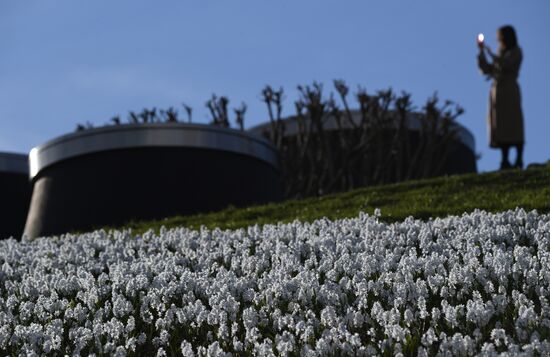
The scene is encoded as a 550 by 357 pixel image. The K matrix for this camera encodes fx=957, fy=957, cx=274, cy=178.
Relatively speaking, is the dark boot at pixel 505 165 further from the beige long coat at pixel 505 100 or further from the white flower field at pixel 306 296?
the white flower field at pixel 306 296

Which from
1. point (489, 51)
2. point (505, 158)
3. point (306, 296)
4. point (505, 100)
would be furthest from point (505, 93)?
point (306, 296)

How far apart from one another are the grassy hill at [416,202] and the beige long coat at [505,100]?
2.49m

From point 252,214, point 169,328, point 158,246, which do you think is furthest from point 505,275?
point 252,214

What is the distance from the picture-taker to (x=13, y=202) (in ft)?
76.0

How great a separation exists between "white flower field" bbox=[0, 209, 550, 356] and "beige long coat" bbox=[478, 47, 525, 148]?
8520 millimetres

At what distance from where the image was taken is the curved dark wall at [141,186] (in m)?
18.2

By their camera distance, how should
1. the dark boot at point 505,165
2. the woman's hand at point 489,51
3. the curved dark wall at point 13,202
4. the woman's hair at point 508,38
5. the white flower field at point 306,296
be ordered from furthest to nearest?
the curved dark wall at point 13,202
the woman's hair at point 508,38
the woman's hand at point 489,51
the dark boot at point 505,165
the white flower field at point 306,296

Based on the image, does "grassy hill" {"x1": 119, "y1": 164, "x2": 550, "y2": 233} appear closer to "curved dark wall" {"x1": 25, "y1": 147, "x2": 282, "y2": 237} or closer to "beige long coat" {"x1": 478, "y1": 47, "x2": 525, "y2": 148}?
"curved dark wall" {"x1": 25, "y1": 147, "x2": 282, "y2": 237}

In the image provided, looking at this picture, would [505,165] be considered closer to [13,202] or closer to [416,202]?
[416,202]

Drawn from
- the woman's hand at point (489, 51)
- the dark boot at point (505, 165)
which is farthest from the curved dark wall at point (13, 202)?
the woman's hand at point (489, 51)

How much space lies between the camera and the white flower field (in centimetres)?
657

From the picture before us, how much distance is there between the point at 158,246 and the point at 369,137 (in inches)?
712

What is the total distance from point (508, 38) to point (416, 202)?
250 inches

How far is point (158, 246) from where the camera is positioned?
38.9ft
